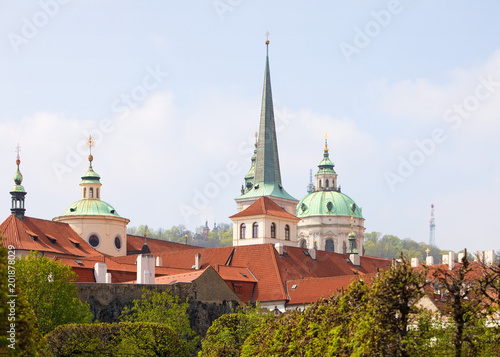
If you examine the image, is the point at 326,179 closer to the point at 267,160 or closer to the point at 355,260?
the point at 267,160

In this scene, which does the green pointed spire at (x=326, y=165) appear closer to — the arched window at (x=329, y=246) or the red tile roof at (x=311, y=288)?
the arched window at (x=329, y=246)

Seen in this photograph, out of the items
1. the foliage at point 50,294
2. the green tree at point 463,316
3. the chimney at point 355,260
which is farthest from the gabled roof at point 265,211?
the green tree at point 463,316

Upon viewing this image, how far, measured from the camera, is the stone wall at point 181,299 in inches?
2972

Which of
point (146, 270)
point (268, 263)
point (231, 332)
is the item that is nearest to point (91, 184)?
point (268, 263)

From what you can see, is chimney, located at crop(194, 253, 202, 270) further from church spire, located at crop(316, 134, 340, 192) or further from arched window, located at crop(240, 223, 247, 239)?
church spire, located at crop(316, 134, 340, 192)

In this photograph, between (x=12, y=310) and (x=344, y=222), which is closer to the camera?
(x=12, y=310)

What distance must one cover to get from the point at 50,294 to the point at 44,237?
3908cm

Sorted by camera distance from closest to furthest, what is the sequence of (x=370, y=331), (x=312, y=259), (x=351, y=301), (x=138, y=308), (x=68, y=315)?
(x=370, y=331) → (x=351, y=301) → (x=68, y=315) → (x=138, y=308) → (x=312, y=259)

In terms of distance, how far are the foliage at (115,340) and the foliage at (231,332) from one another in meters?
2.21

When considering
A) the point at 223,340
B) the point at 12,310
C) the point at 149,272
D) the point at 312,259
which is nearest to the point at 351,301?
the point at 12,310

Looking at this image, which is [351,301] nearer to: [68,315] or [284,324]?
[284,324]

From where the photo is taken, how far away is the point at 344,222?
181500mm

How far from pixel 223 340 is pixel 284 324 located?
1383 cm

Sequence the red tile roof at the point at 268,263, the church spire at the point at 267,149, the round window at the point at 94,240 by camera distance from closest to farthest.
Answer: the red tile roof at the point at 268,263 → the round window at the point at 94,240 → the church spire at the point at 267,149
